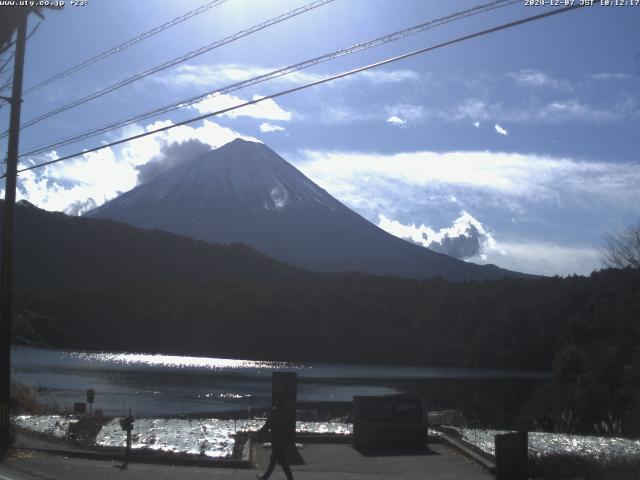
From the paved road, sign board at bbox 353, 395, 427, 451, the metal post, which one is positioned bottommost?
the paved road

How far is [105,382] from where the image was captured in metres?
55.0

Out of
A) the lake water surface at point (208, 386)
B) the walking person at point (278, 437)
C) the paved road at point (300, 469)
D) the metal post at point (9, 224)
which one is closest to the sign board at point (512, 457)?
the paved road at point (300, 469)

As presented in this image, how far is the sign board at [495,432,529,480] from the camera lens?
39.1ft

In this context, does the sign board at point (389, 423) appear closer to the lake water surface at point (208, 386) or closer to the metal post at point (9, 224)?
the metal post at point (9, 224)

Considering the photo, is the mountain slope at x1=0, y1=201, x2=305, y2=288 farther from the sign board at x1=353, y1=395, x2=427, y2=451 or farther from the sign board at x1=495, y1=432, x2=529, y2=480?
the sign board at x1=495, y1=432, x2=529, y2=480

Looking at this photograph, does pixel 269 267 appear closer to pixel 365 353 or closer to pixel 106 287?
pixel 106 287

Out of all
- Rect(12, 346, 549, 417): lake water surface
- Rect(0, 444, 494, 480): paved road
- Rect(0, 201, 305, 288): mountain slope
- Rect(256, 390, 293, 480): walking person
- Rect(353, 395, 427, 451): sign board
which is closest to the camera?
Rect(256, 390, 293, 480): walking person

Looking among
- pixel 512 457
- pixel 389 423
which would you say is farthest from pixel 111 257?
pixel 512 457

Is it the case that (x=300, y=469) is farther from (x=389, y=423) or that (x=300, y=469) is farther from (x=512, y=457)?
(x=512, y=457)

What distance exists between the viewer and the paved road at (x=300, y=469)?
41.8ft

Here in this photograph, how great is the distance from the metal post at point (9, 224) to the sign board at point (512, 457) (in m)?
9.95

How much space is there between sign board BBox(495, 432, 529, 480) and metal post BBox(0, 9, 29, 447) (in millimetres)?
9951

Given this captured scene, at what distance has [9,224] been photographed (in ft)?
57.3

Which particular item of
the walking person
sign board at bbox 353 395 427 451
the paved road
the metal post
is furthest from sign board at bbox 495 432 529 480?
the metal post
